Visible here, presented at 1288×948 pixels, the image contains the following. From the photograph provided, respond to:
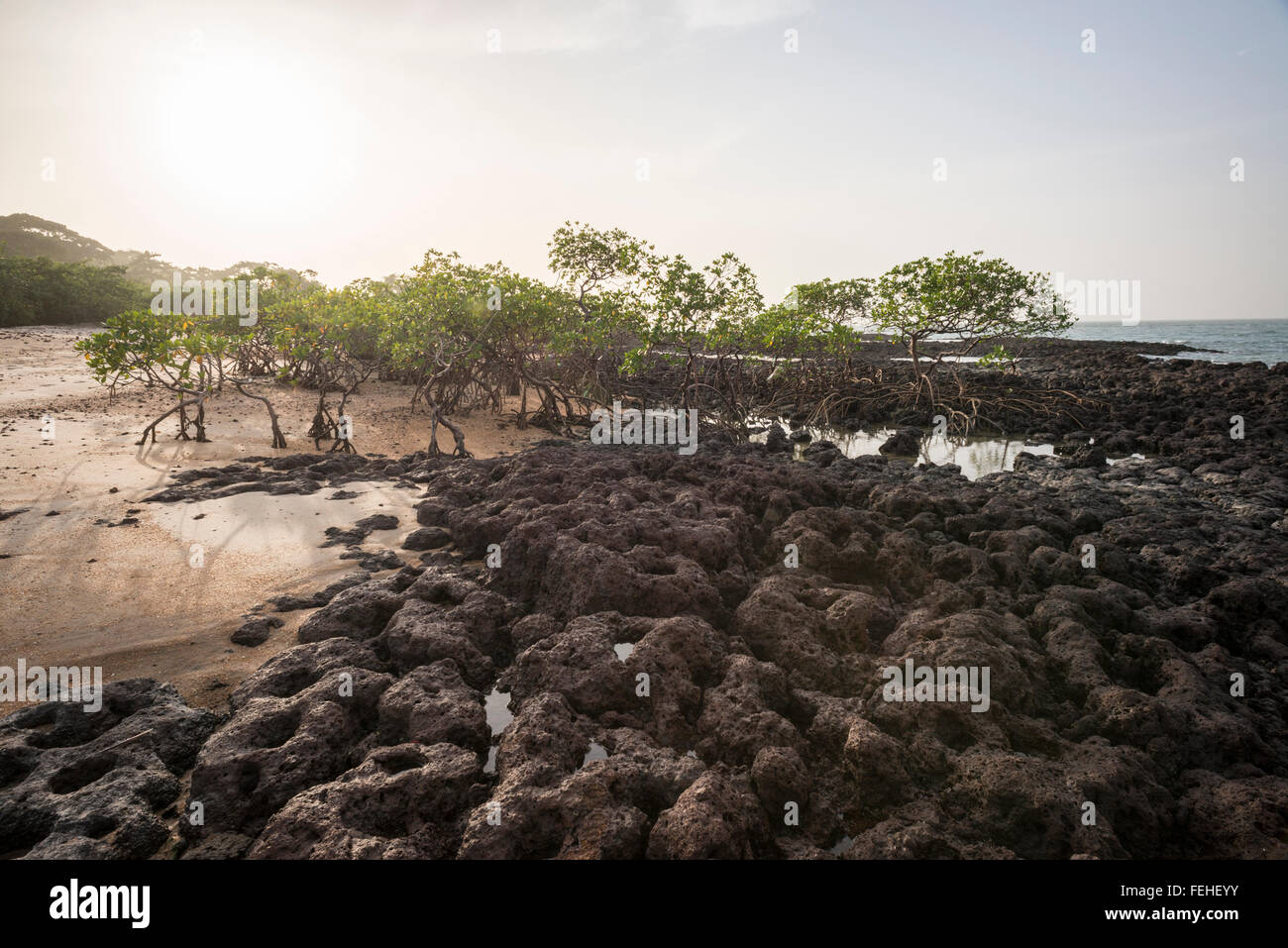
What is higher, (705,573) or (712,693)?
(705,573)

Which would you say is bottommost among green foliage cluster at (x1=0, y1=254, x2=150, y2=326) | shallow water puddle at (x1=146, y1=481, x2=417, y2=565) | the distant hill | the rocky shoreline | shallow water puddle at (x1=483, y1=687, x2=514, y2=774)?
shallow water puddle at (x1=483, y1=687, x2=514, y2=774)

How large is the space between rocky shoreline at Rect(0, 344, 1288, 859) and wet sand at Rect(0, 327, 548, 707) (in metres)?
0.61

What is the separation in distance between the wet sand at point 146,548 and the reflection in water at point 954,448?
12918mm

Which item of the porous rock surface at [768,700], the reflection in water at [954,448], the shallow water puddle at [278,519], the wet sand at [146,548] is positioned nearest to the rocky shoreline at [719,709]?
the porous rock surface at [768,700]

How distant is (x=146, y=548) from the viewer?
870 cm

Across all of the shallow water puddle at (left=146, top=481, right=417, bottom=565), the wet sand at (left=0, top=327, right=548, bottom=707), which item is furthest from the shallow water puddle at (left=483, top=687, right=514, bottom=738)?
the shallow water puddle at (left=146, top=481, right=417, bottom=565)

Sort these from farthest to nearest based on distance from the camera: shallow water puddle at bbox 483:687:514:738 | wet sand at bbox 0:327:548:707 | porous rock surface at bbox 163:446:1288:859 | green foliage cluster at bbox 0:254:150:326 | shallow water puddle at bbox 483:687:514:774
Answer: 1. green foliage cluster at bbox 0:254:150:326
2. wet sand at bbox 0:327:548:707
3. shallow water puddle at bbox 483:687:514:738
4. shallow water puddle at bbox 483:687:514:774
5. porous rock surface at bbox 163:446:1288:859

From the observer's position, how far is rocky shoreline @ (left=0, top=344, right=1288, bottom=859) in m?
3.83

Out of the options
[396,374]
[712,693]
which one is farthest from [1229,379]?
[396,374]

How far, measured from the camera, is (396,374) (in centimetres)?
2983

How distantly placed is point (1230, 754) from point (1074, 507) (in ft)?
23.5

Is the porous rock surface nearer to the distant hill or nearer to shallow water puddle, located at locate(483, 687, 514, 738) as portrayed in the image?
shallow water puddle, located at locate(483, 687, 514, 738)
